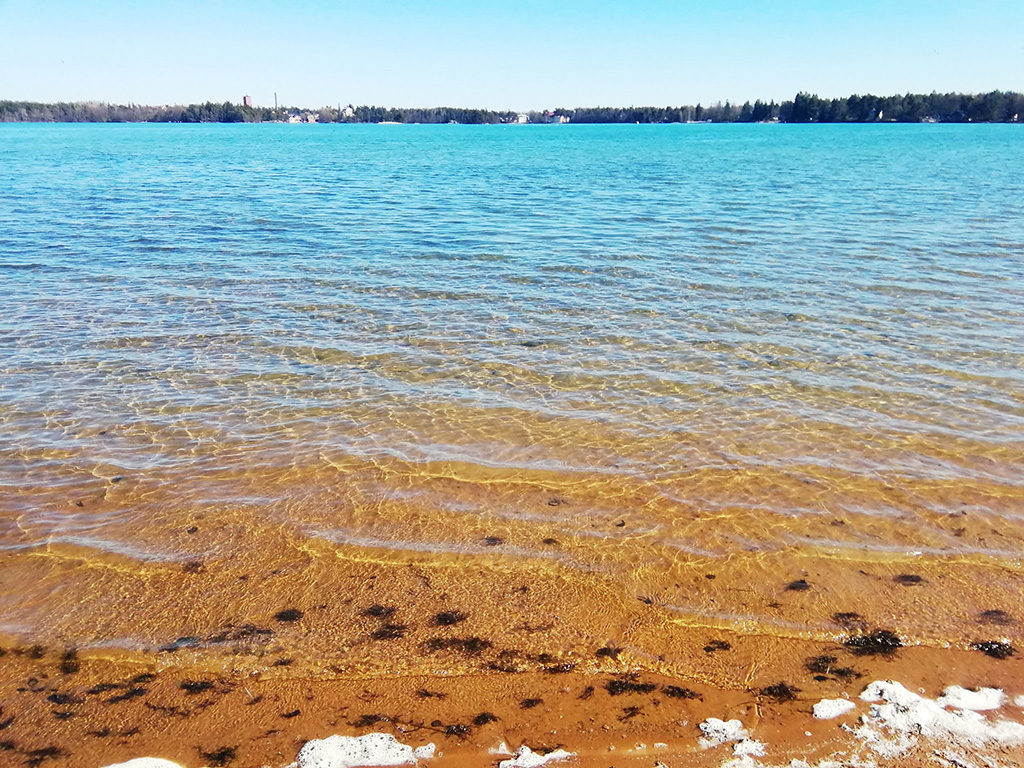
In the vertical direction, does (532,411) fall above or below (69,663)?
above

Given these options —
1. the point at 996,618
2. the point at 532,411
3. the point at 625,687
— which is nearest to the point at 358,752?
the point at 625,687

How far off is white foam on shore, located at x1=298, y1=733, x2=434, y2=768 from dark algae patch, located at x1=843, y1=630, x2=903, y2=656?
2.96m

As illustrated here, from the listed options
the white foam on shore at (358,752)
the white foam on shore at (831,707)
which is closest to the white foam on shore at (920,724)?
the white foam on shore at (831,707)

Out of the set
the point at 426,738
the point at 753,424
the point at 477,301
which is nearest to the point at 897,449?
the point at 753,424

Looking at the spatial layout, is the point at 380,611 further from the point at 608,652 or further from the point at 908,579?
the point at 908,579

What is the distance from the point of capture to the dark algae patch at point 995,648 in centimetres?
Result: 464

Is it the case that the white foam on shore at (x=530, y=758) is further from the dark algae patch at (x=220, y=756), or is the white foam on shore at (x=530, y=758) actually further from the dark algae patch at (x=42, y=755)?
the dark algae patch at (x=42, y=755)

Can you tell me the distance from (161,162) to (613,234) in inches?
1788

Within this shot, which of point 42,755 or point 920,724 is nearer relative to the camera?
Answer: point 42,755

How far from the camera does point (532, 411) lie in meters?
8.75

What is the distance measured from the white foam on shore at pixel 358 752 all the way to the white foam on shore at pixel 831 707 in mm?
2317

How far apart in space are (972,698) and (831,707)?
0.88 m

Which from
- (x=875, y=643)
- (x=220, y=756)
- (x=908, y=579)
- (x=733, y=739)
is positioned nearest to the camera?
(x=220, y=756)

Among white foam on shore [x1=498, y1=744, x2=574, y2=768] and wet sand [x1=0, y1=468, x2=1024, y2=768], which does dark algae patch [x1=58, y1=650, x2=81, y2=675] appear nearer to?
wet sand [x1=0, y1=468, x2=1024, y2=768]
